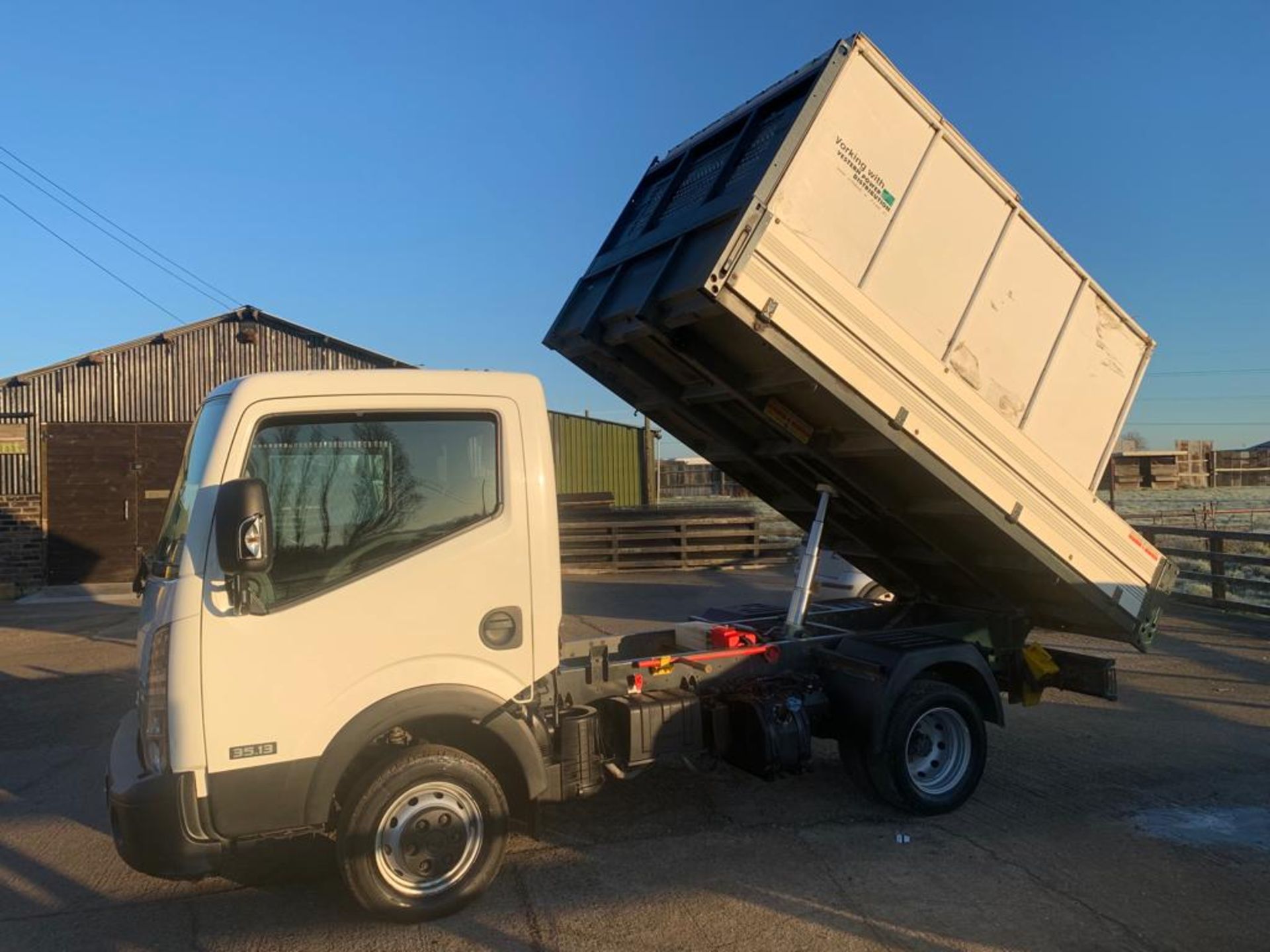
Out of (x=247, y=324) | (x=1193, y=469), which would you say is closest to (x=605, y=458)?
(x=247, y=324)

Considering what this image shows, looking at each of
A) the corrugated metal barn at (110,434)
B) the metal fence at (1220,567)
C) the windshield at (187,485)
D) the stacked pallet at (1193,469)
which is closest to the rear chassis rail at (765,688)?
the windshield at (187,485)

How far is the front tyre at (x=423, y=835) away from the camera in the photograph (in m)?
3.83

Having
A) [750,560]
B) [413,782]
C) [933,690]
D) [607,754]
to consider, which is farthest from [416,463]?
[750,560]

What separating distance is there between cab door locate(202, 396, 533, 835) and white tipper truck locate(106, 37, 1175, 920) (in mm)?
13

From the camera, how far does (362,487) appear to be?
396 centimetres

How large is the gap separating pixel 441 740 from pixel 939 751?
3.09m

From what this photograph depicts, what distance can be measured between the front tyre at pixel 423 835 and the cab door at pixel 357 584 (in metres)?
0.31

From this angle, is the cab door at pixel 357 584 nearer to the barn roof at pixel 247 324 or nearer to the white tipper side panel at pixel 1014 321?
the white tipper side panel at pixel 1014 321

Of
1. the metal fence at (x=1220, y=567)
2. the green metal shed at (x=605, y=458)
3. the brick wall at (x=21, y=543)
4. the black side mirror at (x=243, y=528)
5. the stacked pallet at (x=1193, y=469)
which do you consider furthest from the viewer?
the stacked pallet at (x=1193, y=469)

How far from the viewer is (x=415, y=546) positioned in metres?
4.00

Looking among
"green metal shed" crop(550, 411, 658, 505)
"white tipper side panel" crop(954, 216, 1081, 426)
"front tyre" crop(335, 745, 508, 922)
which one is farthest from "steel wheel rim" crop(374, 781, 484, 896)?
"green metal shed" crop(550, 411, 658, 505)

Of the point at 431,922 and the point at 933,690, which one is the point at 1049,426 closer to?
the point at 933,690

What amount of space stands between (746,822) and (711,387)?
259 centimetres

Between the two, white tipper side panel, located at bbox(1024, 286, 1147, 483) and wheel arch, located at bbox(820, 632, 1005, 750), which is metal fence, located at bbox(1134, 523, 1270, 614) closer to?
white tipper side panel, located at bbox(1024, 286, 1147, 483)
